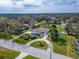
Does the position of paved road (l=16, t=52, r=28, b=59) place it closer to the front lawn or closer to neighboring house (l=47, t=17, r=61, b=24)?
the front lawn

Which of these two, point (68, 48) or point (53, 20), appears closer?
point (68, 48)

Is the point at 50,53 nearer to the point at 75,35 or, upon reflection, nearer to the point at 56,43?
the point at 56,43

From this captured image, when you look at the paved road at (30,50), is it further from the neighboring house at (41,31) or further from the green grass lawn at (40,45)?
the neighboring house at (41,31)

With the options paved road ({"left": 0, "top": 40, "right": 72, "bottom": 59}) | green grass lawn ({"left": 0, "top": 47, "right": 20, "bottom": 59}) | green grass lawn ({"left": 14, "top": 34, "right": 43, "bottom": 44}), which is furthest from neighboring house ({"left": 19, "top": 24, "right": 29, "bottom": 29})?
green grass lawn ({"left": 0, "top": 47, "right": 20, "bottom": 59})

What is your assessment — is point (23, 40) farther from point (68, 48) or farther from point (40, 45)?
point (68, 48)

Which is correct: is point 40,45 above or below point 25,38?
below

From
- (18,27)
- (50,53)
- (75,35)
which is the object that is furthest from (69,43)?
(18,27)

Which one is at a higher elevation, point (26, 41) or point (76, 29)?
point (76, 29)

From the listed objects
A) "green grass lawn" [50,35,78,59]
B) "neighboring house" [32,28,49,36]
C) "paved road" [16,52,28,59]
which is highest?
"neighboring house" [32,28,49,36]

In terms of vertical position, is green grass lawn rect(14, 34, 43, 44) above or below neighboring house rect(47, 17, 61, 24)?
below

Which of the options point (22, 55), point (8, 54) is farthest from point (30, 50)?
point (8, 54)

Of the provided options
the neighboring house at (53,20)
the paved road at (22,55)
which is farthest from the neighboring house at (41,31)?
the paved road at (22,55)
